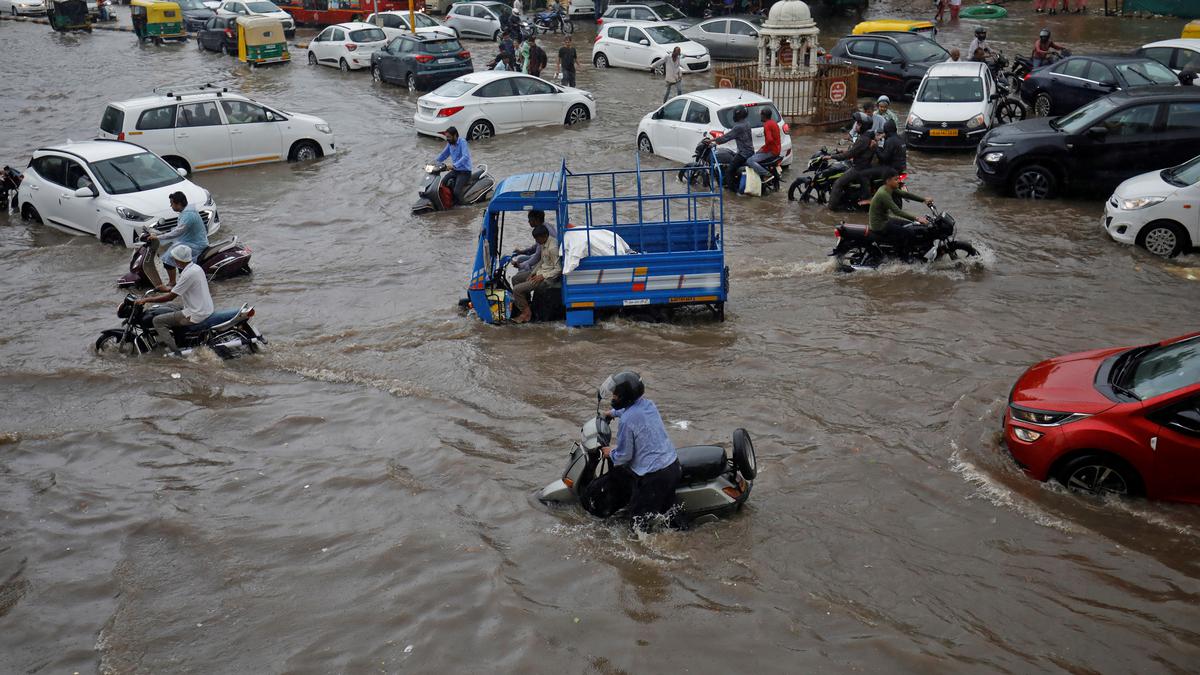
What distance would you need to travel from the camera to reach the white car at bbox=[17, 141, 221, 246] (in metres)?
15.3

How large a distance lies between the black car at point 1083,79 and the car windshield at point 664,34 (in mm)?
11004

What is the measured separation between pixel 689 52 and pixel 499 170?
11020mm

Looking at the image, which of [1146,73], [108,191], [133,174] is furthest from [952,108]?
[108,191]

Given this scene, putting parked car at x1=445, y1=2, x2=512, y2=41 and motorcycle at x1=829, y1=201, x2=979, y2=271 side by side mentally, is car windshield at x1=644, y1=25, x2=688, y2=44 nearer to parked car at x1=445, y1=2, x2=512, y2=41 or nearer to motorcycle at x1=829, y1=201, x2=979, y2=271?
parked car at x1=445, y1=2, x2=512, y2=41

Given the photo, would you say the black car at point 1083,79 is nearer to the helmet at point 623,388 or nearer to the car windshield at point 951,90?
the car windshield at point 951,90

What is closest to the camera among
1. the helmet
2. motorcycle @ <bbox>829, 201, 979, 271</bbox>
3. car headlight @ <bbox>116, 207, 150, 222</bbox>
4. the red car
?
the helmet

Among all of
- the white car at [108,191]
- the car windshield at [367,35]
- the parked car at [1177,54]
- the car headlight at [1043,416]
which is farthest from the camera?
the car windshield at [367,35]

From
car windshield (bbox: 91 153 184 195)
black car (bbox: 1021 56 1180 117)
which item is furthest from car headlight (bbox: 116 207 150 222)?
black car (bbox: 1021 56 1180 117)

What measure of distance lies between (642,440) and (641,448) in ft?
0.19

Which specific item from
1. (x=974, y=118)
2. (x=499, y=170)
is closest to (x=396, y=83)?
(x=499, y=170)

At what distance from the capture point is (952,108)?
19016 millimetres

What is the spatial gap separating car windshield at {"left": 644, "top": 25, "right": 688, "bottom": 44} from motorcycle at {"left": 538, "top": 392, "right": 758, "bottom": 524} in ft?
77.3

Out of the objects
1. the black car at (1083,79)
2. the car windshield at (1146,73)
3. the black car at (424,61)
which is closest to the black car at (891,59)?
the black car at (1083,79)

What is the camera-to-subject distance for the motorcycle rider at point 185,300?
1073cm
